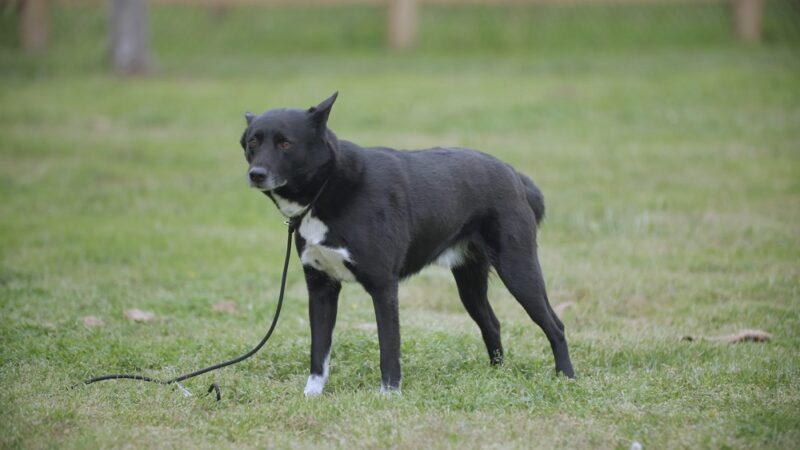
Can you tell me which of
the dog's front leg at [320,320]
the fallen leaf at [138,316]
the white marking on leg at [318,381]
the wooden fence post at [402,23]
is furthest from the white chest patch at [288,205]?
the wooden fence post at [402,23]

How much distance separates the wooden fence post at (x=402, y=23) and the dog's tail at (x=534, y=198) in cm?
1571

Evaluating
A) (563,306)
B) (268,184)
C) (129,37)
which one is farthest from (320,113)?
(129,37)

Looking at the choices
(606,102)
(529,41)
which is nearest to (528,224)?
(606,102)

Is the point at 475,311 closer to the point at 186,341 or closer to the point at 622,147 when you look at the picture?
the point at 186,341

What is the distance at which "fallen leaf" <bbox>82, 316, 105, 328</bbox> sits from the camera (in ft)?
23.9

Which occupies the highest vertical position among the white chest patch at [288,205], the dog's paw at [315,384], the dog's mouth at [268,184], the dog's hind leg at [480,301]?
the dog's mouth at [268,184]

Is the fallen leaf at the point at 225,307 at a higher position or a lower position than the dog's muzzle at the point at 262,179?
lower

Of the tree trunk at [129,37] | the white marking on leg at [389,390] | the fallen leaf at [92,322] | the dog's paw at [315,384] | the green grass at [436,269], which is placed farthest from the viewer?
the tree trunk at [129,37]

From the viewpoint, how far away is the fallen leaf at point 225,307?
796 centimetres

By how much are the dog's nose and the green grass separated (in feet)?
4.06

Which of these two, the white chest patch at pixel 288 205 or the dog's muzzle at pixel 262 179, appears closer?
the dog's muzzle at pixel 262 179

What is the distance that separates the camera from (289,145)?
529 cm

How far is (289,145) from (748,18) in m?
18.2

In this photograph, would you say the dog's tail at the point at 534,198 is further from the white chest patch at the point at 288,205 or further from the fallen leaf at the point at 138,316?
the fallen leaf at the point at 138,316
